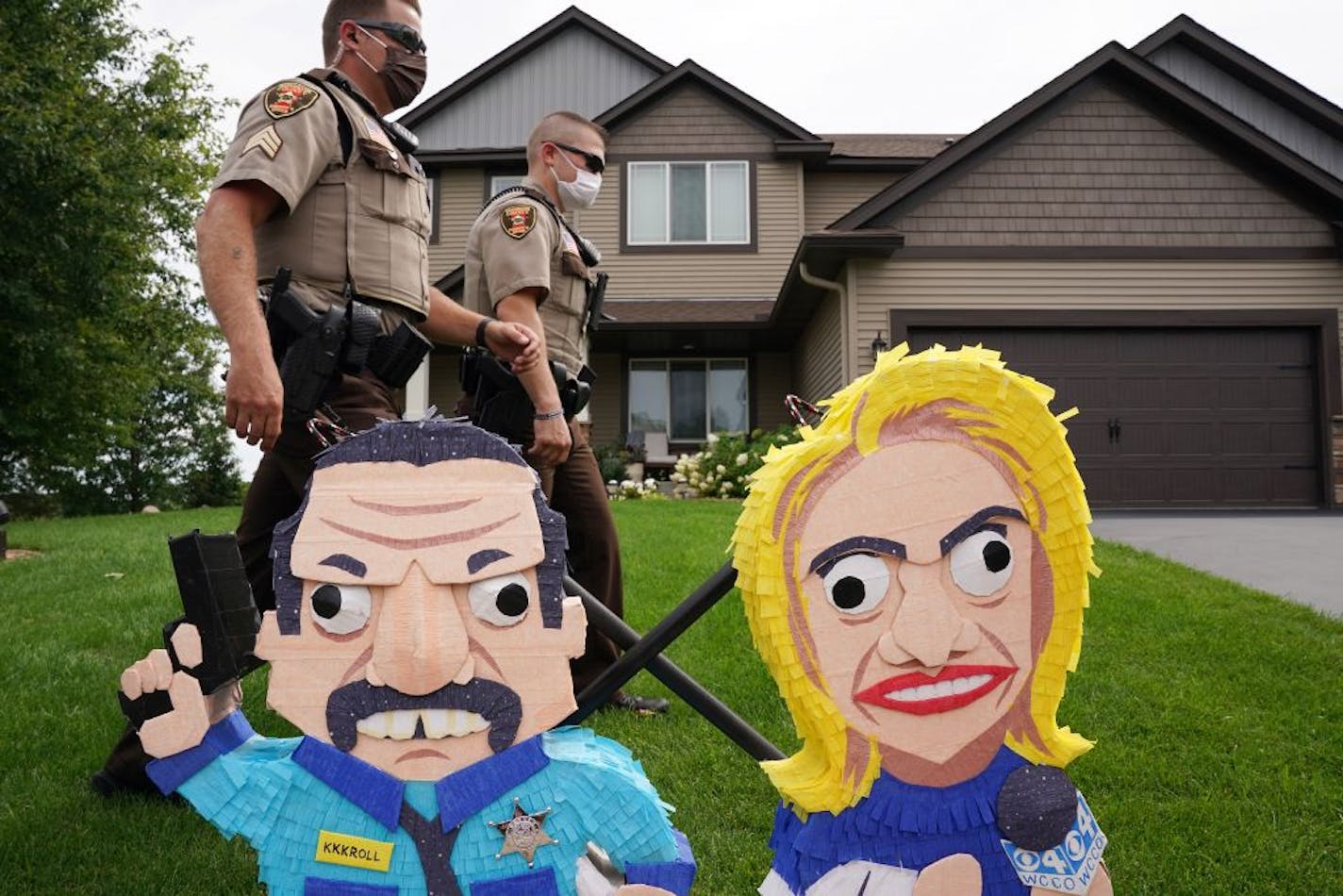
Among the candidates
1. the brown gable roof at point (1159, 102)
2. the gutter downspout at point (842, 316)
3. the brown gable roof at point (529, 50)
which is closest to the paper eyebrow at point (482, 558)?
the gutter downspout at point (842, 316)

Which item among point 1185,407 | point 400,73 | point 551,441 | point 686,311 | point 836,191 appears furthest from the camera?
point 836,191

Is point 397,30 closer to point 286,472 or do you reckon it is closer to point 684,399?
point 286,472

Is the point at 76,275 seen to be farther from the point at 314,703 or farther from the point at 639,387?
the point at 314,703

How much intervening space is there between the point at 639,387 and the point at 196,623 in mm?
14296

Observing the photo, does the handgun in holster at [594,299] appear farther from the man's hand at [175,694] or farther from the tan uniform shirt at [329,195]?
the man's hand at [175,694]

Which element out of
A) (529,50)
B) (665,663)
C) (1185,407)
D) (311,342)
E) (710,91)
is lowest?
(665,663)

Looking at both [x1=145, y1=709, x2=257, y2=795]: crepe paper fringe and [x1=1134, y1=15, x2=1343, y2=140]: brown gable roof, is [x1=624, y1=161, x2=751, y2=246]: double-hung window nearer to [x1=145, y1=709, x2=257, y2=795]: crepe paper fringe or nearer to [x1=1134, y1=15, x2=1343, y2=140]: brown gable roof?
[x1=1134, y1=15, x2=1343, y2=140]: brown gable roof

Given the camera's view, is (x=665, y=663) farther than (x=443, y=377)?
→ No

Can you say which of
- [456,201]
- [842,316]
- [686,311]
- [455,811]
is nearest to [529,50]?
[456,201]

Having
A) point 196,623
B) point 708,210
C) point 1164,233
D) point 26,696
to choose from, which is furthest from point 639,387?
point 196,623

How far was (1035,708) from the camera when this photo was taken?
5.21 feet

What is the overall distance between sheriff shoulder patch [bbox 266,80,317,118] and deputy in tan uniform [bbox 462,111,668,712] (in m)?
0.84

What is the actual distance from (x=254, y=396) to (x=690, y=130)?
14.2 metres

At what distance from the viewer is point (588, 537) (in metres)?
3.39
